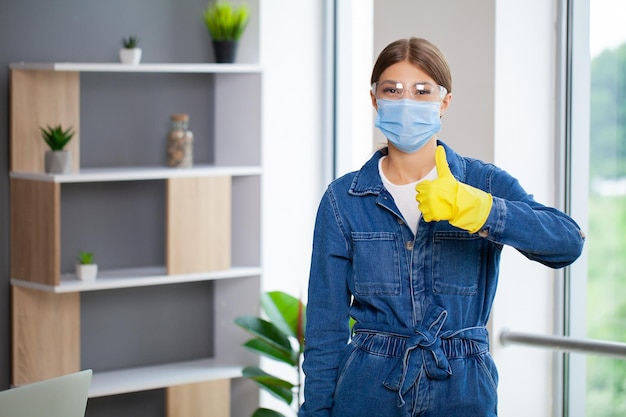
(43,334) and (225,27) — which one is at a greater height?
(225,27)

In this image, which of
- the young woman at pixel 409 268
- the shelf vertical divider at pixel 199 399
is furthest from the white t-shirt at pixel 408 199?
the shelf vertical divider at pixel 199 399

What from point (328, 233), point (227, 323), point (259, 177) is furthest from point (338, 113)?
point (328, 233)

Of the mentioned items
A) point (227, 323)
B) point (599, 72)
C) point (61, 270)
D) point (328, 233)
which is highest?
point (599, 72)

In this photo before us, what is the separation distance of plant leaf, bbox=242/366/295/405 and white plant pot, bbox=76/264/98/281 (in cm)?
62

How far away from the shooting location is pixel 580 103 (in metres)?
2.57

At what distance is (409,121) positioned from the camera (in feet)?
5.34

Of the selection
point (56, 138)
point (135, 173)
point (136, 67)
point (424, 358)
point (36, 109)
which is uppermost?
point (136, 67)

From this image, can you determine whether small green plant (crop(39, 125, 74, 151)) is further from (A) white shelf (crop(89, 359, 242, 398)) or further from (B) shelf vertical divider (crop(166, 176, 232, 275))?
(A) white shelf (crop(89, 359, 242, 398))

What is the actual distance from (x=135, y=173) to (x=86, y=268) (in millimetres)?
360

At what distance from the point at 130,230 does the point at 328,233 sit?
172 cm

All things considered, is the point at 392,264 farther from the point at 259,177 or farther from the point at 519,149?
the point at 259,177

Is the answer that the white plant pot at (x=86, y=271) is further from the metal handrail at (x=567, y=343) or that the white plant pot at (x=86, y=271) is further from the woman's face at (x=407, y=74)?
the woman's face at (x=407, y=74)

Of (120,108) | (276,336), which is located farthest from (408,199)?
(120,108)

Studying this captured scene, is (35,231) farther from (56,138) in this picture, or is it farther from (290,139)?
(290,139)
